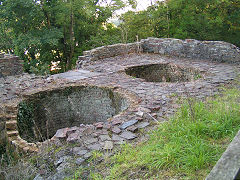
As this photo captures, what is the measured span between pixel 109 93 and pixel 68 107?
Result: 1.32 metres

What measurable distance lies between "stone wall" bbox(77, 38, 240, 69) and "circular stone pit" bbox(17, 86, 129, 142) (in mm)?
2631

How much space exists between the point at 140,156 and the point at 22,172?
58.1 inches

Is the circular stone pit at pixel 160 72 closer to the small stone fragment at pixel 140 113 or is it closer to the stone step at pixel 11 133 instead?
the small stone fragment at pixel 140 113

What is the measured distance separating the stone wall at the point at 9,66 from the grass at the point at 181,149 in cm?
630

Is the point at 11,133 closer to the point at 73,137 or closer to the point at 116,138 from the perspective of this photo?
Answer: the point at 73,137

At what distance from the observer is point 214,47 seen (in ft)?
24.2

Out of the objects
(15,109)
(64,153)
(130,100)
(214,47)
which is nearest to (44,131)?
(15,109)

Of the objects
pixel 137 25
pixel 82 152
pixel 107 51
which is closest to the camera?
pixel 82 152

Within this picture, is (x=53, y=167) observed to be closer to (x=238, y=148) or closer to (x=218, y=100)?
(x=238, y=148)

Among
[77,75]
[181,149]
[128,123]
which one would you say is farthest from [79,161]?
[77,75]

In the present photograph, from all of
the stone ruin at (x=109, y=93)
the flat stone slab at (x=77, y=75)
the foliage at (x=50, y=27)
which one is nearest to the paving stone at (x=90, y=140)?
the stone ruin at (x=109, y=93)

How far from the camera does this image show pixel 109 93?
5512mm

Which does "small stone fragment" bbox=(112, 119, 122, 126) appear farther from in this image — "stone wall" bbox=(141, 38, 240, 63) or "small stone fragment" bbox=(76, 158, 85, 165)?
"stone wall" bbox=(141, 38, 240, 63)

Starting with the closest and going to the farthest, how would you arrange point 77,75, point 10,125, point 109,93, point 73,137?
point 73,137 < point 10,125 < point 109,93 < point 77,75
